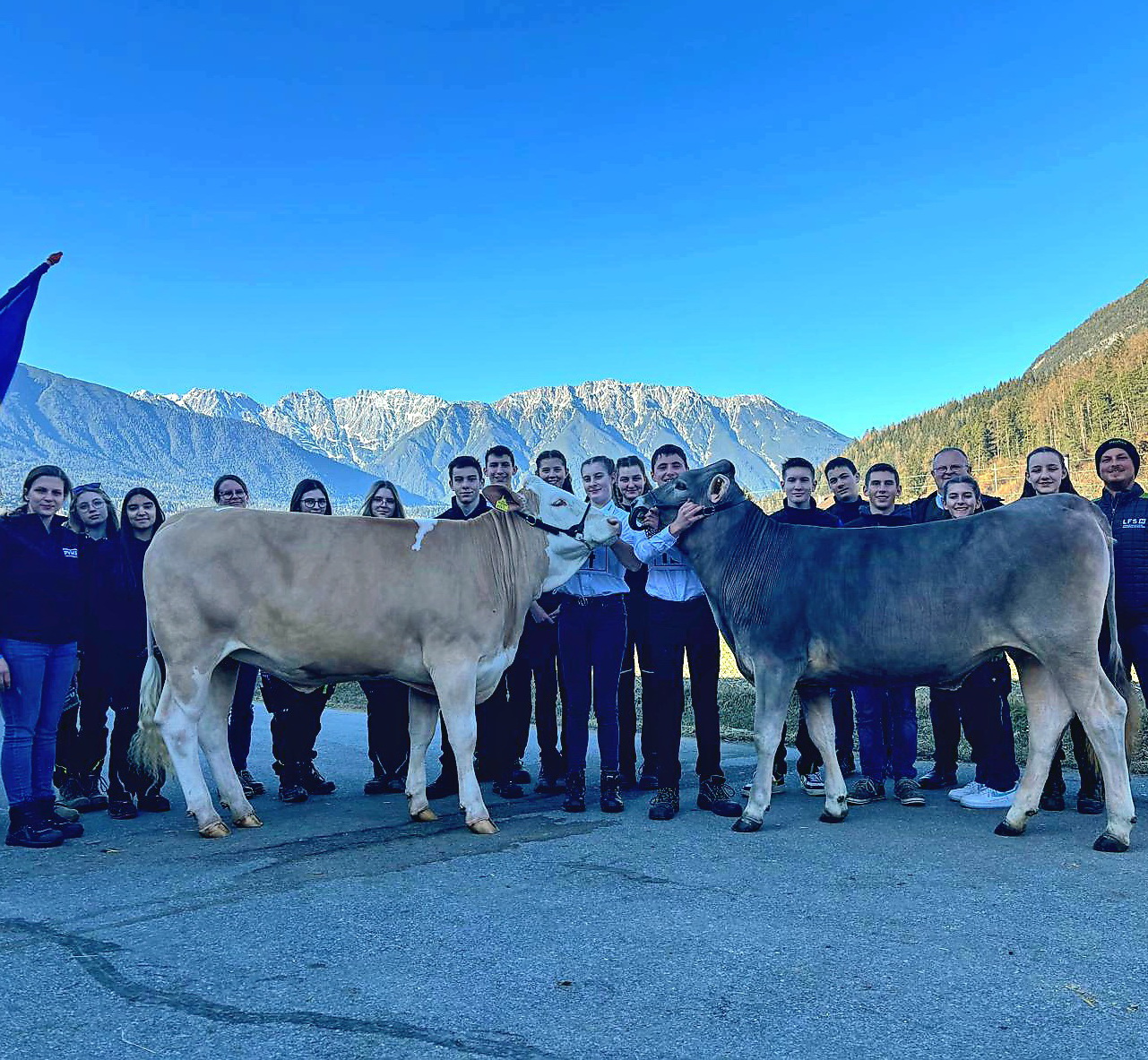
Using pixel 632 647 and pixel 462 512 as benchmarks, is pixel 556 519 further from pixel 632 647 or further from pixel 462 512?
pixel 632 647

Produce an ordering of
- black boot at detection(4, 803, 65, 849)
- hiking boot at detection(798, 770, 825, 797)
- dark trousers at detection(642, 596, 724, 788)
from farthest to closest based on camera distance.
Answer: hiking boot at detection(798, 770, 825, 797) → dark trousers at detection(642, 596, 724, 788) → black boot at detection(4, 803, 65, 849)

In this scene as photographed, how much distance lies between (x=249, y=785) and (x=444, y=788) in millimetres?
1852

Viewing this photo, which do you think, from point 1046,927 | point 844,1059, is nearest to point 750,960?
point 844,1059

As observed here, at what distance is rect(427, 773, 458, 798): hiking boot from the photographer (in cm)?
770

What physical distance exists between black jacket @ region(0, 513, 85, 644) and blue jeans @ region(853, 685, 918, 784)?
601 cm

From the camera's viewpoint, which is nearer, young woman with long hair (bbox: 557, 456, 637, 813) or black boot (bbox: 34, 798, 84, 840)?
black boot (bbox: 34, 798, 84, 840)

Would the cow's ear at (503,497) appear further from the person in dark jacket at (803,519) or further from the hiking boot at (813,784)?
the hiking boot at (813,784)

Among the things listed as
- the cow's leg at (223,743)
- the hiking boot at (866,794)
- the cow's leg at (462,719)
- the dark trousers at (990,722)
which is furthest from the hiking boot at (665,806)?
the cow's leg at (223,743)

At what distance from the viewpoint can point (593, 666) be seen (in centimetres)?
730

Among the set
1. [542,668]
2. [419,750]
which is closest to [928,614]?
[542,668]

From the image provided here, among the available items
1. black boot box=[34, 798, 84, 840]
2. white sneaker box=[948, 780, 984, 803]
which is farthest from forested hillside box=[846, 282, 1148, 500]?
black boot box=[34, 798, 84, 840]

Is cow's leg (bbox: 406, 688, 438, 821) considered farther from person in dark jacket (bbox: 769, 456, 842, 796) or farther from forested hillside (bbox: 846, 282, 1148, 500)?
forested hillside (bbox: 846, 282, 1148, 500)

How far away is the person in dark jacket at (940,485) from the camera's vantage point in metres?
8.20

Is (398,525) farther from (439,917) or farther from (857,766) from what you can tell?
(857,766)
